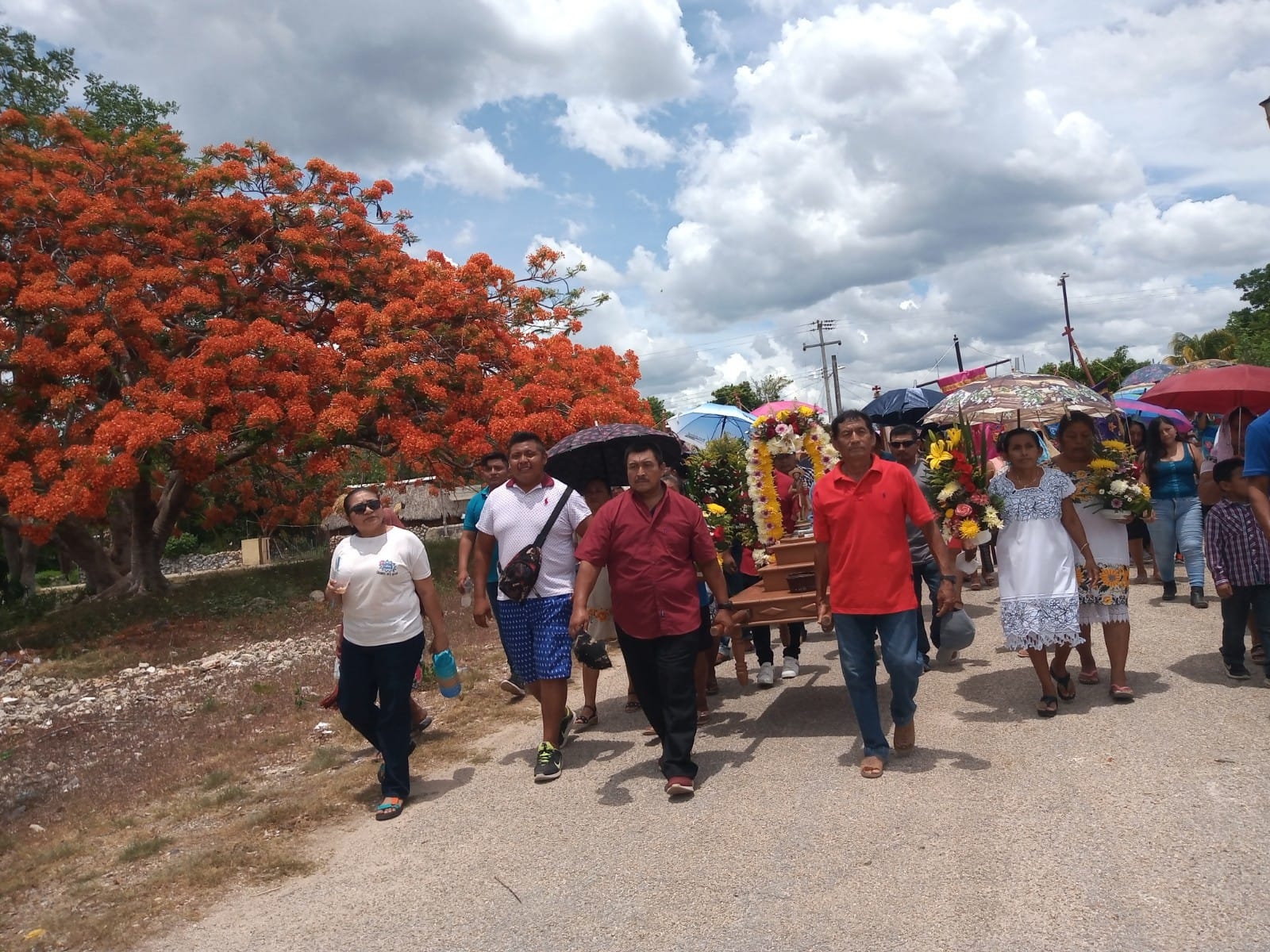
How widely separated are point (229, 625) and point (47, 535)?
2688mm

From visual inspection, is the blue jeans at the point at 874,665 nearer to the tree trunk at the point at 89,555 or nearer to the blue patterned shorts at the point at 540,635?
the blue patterned shorts at the point at 540,635

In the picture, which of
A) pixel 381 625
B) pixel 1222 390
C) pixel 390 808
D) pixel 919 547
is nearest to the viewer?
pixel 390 808

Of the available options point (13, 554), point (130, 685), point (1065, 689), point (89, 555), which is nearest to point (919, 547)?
point (1065, 689)

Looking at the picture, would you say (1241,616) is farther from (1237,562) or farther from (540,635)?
(540,635)

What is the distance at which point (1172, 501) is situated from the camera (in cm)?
867

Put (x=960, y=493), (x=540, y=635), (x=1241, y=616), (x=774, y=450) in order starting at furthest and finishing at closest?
(x=774, y=450), (x=960, y=493), (x=1241, y=616), (x=540, y=635)

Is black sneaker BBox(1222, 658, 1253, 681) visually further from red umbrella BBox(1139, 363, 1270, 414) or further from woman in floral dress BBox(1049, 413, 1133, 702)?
red umbrella BBox(1139, 363, 1270, 414)

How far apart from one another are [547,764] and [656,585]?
1335 millimetres

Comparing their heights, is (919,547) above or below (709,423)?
Result: below

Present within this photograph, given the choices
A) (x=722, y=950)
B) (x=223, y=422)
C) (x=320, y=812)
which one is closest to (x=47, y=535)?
(x=223, y=422)

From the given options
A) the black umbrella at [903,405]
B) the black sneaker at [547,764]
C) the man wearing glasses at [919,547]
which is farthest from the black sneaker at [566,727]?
the black umbrella at [903,405]

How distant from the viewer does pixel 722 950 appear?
322 centimetres

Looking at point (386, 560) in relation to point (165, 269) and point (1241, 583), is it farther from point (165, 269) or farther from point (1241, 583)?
point (165, 269)

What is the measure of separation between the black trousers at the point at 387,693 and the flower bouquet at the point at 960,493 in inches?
140
